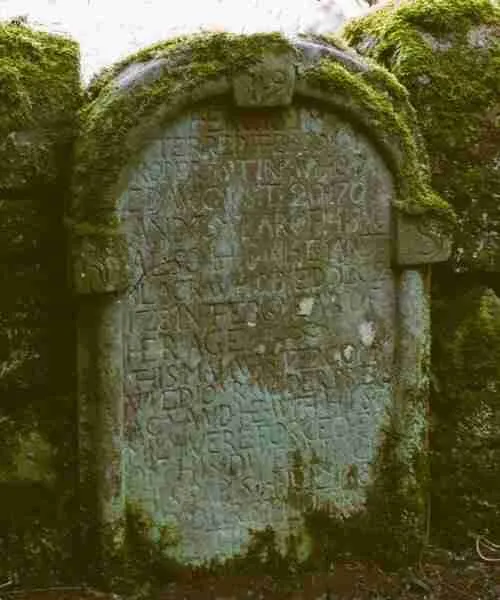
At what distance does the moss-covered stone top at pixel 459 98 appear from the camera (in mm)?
4547

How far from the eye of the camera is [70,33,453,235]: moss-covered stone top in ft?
13.1

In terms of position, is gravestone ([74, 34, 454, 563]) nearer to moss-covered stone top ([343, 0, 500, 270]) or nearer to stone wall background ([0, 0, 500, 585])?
stone wall background ([0, 0, 500, 585])

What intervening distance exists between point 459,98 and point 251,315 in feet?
3.98

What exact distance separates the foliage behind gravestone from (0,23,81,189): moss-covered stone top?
1.30 m

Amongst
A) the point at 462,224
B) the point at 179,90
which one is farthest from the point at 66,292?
the point at 462,224

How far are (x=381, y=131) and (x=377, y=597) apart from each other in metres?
1.74

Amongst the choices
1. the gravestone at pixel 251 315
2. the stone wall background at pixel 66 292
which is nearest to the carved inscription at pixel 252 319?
the gravestone at pixel 251 315

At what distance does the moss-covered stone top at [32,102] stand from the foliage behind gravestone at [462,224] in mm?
1301

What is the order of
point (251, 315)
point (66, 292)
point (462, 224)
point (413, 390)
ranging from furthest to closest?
point (462, 224) < point (413, 390) < point (251, 315) < point (66, 292)

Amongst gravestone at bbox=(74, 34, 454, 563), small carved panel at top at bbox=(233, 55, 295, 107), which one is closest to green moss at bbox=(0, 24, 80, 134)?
gravestone at bbox=(74, 34, 454, 563)

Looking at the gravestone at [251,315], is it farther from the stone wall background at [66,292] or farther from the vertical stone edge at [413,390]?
the stone wall background at [66,292]

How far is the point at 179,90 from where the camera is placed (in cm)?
402

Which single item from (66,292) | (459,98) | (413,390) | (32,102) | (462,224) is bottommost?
(413,390)

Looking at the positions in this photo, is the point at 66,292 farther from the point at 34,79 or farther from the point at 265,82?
the point at 265,82
